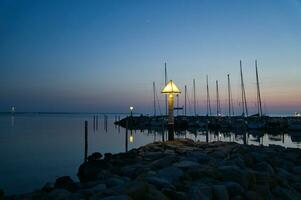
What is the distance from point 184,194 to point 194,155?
357cm

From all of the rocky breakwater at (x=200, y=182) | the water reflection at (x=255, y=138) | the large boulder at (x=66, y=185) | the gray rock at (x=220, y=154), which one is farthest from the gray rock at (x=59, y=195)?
the water reflection at (x=255, y=138)

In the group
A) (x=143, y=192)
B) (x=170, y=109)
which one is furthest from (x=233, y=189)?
(x=170, y=109)

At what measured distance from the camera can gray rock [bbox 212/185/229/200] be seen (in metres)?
5.60

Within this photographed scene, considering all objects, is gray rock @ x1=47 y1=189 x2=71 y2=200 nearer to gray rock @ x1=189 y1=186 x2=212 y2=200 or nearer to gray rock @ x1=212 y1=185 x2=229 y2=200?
gray rock @ x1=189 y1=186 x2=212 y2=200

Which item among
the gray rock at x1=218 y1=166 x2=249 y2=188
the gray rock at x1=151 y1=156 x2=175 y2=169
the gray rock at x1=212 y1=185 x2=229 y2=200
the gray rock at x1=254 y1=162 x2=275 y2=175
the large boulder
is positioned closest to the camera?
the gray rock at x1=212 y1=185 x2=229 y2=200

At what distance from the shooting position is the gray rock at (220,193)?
18.4 feet

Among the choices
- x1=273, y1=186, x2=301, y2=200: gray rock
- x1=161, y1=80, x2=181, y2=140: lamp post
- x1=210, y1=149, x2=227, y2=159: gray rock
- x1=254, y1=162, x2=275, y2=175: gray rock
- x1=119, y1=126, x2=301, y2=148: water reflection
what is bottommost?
x1=119, y1=126, x2=301, y2=148: water reflection

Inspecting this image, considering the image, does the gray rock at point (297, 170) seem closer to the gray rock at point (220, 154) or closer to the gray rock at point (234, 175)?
the gray rock at point (220, 154)

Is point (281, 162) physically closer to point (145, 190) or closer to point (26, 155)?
point (145, 190)

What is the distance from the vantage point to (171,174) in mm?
6609

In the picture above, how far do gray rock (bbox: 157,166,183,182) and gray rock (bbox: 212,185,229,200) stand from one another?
3.08 feet

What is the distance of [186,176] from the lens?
651cm

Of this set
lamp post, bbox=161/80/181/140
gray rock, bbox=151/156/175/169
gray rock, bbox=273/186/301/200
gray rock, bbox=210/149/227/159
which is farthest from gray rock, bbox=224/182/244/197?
lamp post, bbox=161/80/181/140

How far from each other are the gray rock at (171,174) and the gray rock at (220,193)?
938 millimetres
